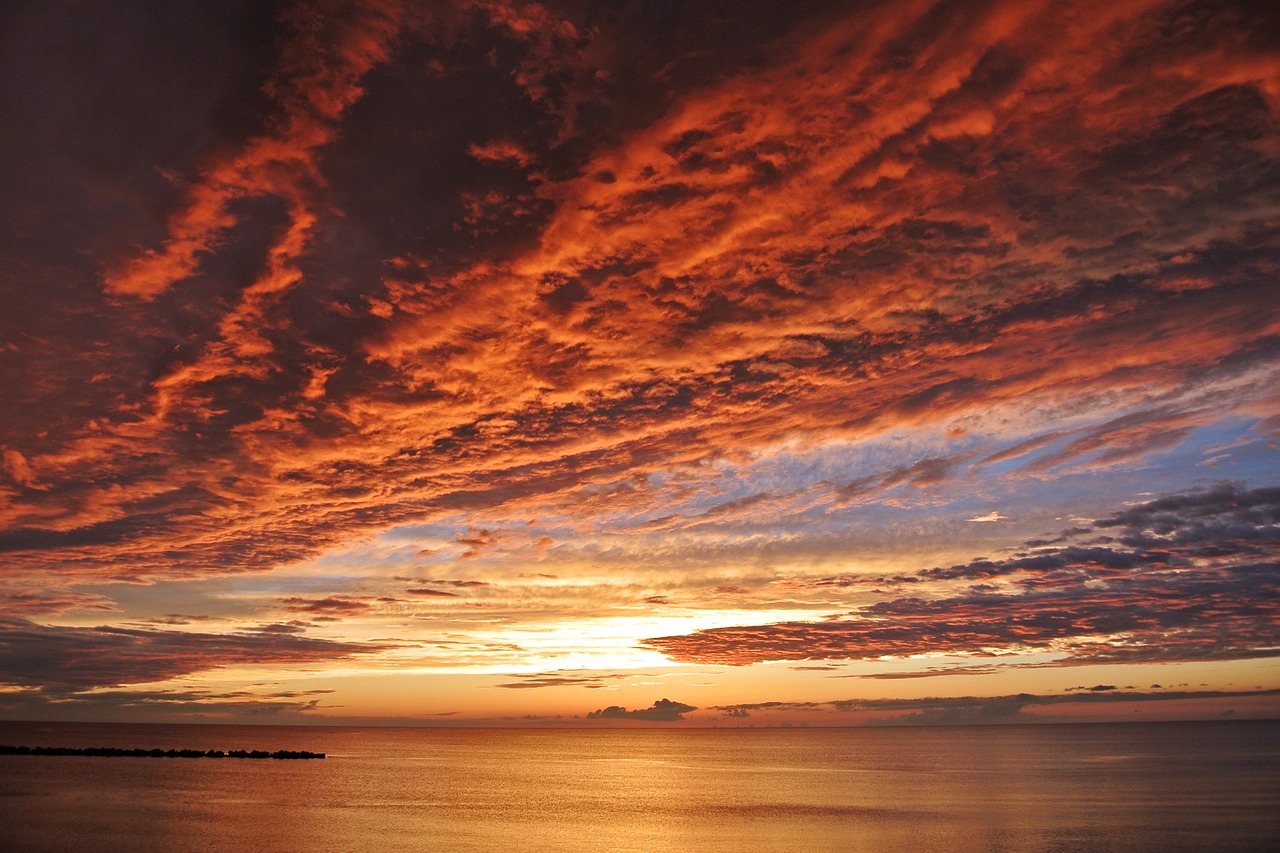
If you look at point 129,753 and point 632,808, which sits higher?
point 129,753

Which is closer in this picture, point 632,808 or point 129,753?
point 632,808

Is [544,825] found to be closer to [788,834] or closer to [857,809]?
[788,834]

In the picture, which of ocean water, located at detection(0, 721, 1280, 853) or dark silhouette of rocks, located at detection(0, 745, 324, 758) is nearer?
ocean water, located at detection(0, 721, 1280, 853)

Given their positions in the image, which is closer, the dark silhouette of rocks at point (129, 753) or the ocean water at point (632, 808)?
the ocean water at point (632, 808)

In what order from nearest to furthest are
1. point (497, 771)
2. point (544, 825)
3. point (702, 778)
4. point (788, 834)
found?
point (788, 834) → point (544, 825) → point (702, 778) → point (497, 771)

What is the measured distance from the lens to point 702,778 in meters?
116

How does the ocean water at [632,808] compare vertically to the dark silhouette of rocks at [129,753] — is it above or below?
below

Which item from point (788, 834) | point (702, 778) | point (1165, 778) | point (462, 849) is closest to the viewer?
point (462, 849)

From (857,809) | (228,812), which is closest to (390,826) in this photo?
(228,812)

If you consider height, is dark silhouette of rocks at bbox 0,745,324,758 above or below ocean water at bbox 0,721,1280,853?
above

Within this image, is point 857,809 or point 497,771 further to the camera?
point 497,771

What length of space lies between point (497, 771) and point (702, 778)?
3406 cm

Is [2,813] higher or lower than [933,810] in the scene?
higher

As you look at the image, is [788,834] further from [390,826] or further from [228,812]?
[228,812]
